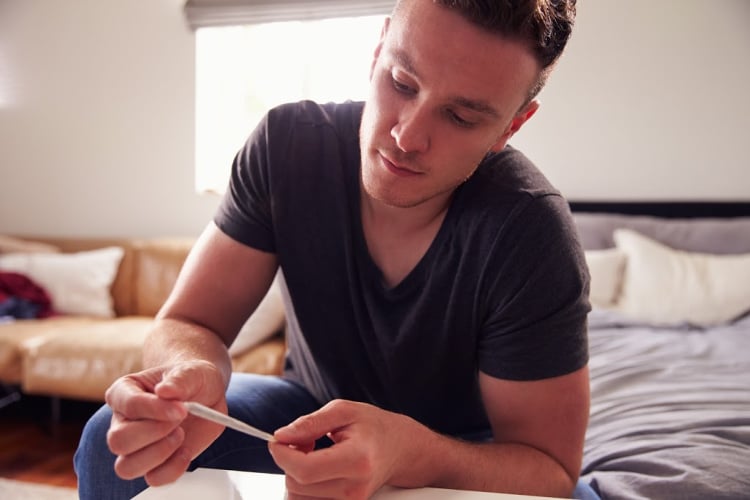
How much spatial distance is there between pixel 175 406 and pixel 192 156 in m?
2.91

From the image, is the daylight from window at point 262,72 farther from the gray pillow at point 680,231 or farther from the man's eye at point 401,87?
the man's eye at point 401,87

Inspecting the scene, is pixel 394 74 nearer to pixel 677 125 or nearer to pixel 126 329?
pixel 126 329

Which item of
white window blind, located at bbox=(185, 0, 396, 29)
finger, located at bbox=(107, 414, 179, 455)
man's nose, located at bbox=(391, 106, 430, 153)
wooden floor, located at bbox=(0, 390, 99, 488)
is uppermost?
white window blind, located at bbox=(185, 0, 396, 29)

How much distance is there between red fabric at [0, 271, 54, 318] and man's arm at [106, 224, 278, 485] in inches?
88.3

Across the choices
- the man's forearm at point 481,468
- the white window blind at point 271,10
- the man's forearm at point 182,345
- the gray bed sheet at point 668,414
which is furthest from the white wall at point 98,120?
the man's forearm at point 481,468

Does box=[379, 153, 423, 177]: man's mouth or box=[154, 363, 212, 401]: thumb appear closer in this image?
box=[154, 363, 212, 401]: thumb

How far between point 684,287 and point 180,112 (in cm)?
259

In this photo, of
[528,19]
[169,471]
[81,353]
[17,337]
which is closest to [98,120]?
[17,337]

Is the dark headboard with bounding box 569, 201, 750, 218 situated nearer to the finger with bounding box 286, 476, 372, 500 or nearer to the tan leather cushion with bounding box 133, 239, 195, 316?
the tan leather cushion with bounding box 133, 239, 195, 316

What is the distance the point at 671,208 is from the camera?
9.20 ft

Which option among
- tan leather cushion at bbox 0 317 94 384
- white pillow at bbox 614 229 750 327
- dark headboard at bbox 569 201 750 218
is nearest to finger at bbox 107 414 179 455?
white pillow at bbox 614 229 750 327

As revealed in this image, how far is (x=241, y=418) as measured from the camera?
90 cm

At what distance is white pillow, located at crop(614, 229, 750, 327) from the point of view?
2.23m

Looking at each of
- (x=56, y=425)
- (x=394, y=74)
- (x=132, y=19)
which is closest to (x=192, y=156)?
(x=132, y=19)
